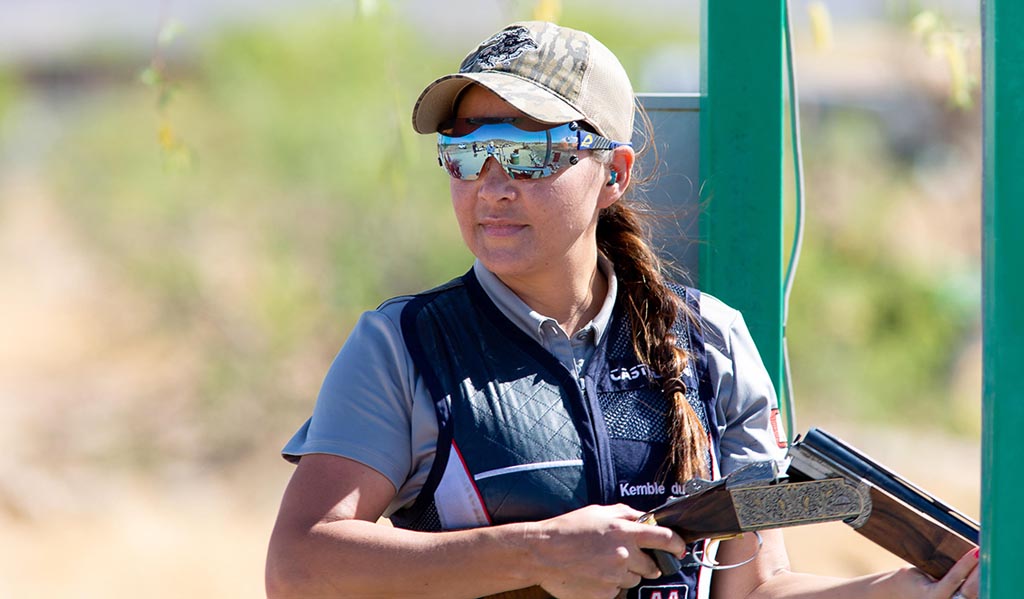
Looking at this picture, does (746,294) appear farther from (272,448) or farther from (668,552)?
(272,448)

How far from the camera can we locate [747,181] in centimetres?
291

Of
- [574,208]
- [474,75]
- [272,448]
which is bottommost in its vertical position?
[272,448]

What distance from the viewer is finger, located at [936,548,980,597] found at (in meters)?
2.05

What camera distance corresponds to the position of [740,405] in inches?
A: 92.4

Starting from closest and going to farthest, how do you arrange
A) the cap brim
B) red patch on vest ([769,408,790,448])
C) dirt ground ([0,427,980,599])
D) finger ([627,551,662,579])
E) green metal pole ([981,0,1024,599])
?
1. green metal pole ([981,0,1024,599])
2. finger ([627,551,662,579])
3. the cap brim
4. red patch on vest ([769,408,790,448])
5. dirt ground ([0,427,980,599])


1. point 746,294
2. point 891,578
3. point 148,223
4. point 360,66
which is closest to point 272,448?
point 148,223

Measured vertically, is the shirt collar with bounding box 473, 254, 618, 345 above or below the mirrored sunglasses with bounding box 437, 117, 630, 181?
below

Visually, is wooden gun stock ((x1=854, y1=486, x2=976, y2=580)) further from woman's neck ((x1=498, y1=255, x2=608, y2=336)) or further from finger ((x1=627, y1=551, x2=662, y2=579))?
woman's neck ((x1=498, y1=255, x2=608, y2=336))

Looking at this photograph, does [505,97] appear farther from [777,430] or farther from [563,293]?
[777,430]

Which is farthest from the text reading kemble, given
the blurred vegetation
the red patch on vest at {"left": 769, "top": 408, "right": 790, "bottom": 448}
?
the blurred vegetation

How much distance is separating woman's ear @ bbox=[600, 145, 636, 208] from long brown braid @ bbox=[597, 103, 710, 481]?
3 cm

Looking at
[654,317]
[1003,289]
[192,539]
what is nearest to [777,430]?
[654,317]

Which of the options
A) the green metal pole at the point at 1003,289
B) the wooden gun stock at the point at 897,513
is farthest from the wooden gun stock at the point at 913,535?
the green metal pole at the point at 1003,289

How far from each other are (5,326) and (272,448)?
4.93m
